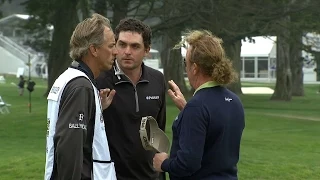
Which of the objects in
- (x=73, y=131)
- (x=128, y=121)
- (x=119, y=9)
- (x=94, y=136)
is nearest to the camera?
(x=73, y=131)

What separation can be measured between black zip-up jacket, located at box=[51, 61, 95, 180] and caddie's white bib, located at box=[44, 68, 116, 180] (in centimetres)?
4

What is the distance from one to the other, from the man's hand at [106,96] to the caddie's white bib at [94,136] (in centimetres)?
53

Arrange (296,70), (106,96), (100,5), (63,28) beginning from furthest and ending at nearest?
1. (296,70)
2. (63,28)
3. (100,5)
4. (106,96)

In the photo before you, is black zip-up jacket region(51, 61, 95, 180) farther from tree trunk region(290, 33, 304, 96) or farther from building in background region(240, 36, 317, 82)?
building in background region(240, 36, 317, 82)

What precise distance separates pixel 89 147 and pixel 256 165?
28.5 ft

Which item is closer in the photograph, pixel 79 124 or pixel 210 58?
pixel 79 124

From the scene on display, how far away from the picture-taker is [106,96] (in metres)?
5.07

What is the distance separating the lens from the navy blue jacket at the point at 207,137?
4.38 metres

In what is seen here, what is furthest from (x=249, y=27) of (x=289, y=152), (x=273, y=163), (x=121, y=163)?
(x=121, y=163)

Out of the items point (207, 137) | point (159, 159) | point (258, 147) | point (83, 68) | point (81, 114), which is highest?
point (83, 68)

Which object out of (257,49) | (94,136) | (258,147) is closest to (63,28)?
(258,147)

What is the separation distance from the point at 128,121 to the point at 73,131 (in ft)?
3.43

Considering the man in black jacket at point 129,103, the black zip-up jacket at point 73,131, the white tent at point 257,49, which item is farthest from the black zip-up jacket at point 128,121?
the white tent at point 257,49

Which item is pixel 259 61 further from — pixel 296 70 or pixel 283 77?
pixel 283 77
